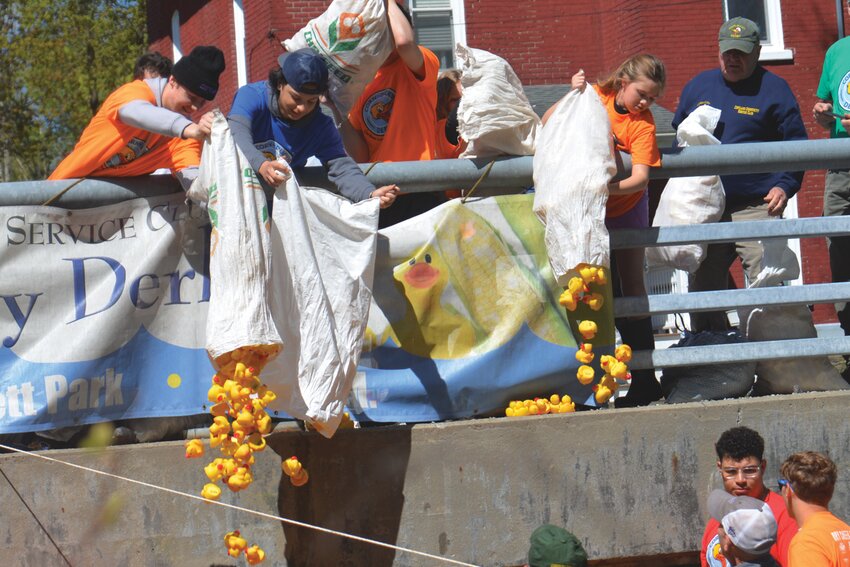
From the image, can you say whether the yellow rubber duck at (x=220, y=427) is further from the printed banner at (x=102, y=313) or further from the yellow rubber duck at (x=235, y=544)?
the printed banner at (x=102, y=313)

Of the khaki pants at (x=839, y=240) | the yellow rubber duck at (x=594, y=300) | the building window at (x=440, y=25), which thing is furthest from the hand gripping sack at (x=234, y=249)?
the building window at (x=440, y=25)

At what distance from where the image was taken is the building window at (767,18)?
16.9 metres

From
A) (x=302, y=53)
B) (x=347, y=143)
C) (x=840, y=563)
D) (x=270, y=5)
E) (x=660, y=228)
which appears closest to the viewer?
(x=840, y=563)

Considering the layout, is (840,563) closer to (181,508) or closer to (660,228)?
(660,228)

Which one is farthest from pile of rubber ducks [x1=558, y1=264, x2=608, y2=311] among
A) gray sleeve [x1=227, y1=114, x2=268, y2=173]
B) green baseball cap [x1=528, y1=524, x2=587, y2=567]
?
gray sleeve [x1=227, y1=114, x2=268, y2=173]

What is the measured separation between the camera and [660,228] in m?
5.01

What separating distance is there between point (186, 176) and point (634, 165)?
1.94m

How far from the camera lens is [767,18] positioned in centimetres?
1705

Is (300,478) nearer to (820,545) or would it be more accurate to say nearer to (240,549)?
(240,549)

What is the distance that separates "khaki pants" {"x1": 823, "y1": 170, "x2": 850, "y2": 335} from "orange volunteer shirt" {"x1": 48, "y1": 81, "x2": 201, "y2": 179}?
329 centimetres

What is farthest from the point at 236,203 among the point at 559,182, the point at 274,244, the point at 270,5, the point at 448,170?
the point at 270,5

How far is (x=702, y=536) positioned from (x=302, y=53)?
8.60 ft

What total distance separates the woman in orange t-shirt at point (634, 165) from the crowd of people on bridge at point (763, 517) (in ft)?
2.45

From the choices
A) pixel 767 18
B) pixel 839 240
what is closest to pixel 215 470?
pixel 839 240
